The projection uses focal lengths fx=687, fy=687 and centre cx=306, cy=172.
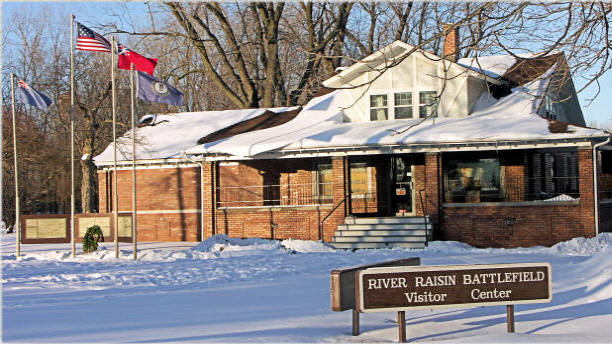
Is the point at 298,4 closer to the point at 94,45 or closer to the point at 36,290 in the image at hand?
the point at 94,45

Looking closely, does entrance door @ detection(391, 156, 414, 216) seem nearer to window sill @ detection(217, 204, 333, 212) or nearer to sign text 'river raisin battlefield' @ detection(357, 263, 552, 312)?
window sill @ detection(217, 204, 333, 212)

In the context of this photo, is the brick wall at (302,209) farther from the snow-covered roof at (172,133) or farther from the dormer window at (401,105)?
the dormer window at (401,105)

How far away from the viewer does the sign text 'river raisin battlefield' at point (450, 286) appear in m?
9.10

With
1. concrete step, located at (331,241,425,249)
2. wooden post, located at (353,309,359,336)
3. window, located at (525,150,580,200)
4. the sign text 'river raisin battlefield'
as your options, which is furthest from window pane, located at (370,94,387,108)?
wooden post, located at (353,309,359,336)

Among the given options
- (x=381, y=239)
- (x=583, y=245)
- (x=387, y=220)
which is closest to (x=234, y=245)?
(x=381, y=239)

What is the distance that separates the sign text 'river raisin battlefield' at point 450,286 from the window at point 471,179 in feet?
52.8

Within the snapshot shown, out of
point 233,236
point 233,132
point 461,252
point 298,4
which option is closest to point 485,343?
point 461,252

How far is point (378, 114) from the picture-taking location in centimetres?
2692

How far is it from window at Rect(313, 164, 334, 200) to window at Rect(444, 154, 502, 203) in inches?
178

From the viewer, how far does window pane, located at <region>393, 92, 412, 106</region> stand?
26203 mm

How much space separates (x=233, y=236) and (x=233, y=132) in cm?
516

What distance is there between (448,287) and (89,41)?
15.8 meters

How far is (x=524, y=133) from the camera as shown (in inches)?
877

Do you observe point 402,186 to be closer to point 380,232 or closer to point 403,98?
point 403,98
